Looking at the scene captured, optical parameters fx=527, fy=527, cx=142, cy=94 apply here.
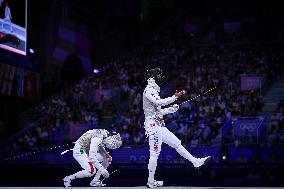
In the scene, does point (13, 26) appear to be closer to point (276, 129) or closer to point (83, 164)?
point (276, 129)

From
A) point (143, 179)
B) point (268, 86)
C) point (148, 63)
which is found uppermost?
point (148, 63)

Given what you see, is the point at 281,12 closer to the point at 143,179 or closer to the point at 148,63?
the point at 148,63

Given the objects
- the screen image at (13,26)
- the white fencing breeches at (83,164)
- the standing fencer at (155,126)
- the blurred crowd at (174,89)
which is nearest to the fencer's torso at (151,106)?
the standing fencer at (155,126)

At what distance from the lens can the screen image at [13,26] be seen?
18203 millimetres

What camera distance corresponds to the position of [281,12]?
29.1 m

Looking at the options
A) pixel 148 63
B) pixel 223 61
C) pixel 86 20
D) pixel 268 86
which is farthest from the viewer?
pixel 86 20

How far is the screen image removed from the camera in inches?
717

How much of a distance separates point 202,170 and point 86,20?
14.1 m

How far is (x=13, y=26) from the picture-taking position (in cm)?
1889

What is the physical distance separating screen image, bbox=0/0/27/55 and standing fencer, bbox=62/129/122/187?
895 centimetres

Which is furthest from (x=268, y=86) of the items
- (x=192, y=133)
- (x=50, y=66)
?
(x=50, y=66)

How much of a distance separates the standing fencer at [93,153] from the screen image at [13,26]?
8947mm

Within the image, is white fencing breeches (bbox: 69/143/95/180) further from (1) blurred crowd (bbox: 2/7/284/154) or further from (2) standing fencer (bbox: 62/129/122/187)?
(1) blurred crowd (bbox: 2/7/284/154)

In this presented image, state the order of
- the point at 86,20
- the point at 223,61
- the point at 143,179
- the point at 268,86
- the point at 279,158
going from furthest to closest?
the point at 86,20, the point at 223,61, the point at 268,86, the point at 143,179, the point at 279,158
